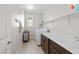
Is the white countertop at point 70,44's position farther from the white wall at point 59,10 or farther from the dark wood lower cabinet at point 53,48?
the white wall at point 59,10

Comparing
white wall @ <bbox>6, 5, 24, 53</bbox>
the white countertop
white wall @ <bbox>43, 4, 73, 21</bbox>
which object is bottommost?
the white countertop

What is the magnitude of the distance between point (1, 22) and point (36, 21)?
6536 mm

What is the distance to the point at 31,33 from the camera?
8023 mm

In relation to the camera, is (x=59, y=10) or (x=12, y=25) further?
(x=59, y=10)

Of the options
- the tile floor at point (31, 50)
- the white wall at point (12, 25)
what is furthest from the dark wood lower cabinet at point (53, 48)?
A: the tile floor at point (31, 50)

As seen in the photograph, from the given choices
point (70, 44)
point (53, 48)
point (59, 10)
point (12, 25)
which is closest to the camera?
point (70, 44)

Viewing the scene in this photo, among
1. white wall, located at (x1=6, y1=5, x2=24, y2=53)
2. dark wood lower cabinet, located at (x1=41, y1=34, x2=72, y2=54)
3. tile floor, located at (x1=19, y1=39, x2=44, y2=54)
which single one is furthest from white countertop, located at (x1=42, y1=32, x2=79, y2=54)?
tile floor, located at (x1=19, y1=39, x2=44, y2=54)

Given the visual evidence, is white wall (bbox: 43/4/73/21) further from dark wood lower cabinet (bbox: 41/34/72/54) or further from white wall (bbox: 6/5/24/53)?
white wall (bbox: 6/5/24/53)

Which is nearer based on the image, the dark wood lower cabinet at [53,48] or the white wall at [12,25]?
the dark wood lower cabinet at [53,48]

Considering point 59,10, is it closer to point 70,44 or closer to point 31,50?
point 70,44

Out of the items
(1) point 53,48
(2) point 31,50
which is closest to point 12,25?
(1) point 53,48
